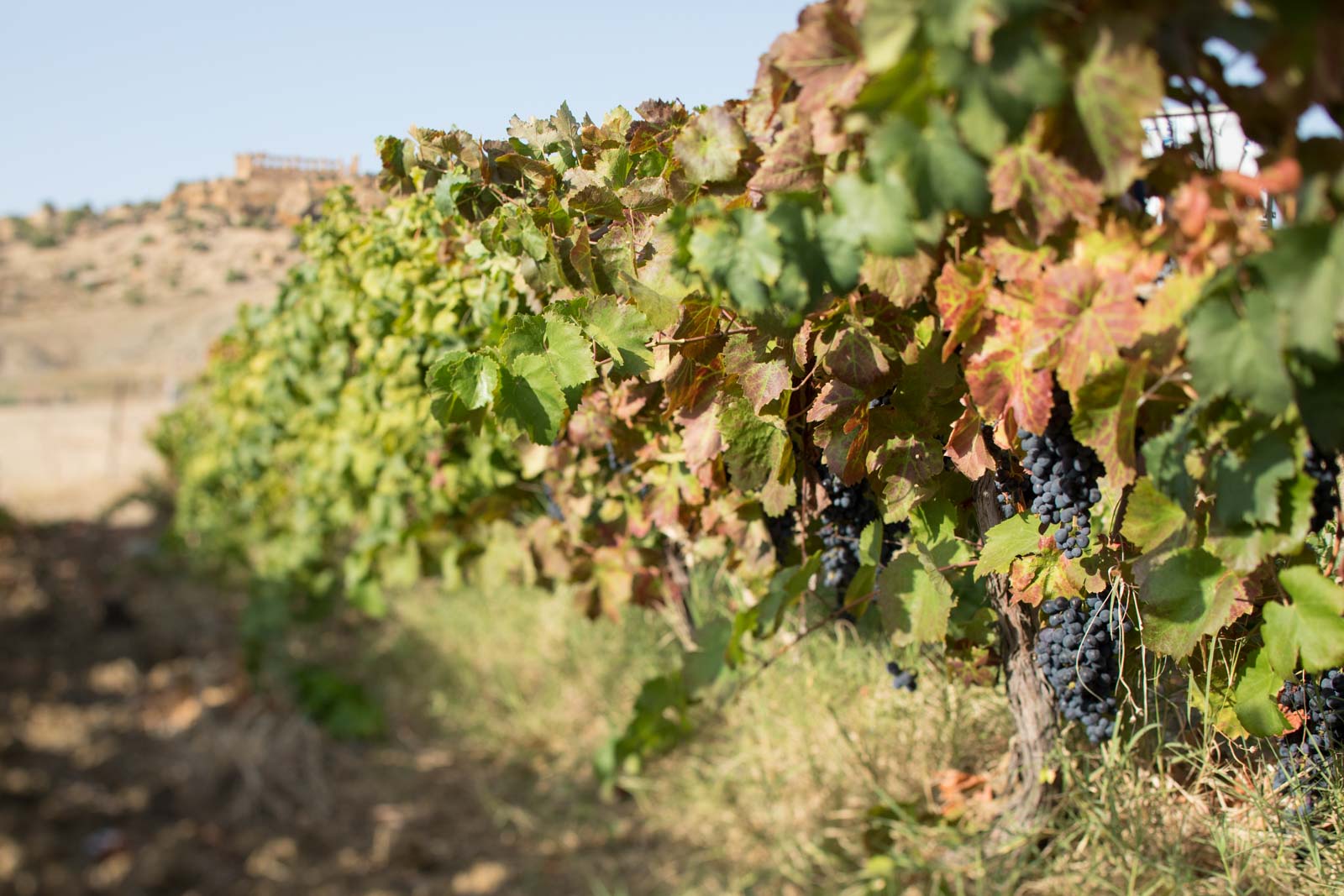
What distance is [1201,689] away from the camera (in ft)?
5.13

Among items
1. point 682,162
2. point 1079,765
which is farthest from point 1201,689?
point 682,162

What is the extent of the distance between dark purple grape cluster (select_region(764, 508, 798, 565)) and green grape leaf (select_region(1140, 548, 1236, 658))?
89 cm

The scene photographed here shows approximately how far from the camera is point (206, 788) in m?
4.70

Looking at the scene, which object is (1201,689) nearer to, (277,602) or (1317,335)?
(1317,335)

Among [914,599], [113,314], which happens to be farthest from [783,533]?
[113,314]

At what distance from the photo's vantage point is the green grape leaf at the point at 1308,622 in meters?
1.22

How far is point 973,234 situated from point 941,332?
0.26 metres

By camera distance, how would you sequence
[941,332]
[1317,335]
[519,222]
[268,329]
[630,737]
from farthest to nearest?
1. [268,329]
2. [630,737]
3. [519,222]
4. [941,332]
5. [1317,335]

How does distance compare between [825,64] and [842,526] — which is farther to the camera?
[842,526]

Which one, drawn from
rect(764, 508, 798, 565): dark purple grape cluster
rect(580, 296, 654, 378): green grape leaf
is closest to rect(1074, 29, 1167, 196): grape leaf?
rect(580, 296, 654, 378): green grape leaf

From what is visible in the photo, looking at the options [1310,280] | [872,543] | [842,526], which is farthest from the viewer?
[842,526]

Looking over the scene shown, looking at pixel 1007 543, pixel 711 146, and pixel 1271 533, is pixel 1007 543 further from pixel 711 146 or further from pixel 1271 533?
pixel 711 146

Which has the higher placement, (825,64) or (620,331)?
(825,64)

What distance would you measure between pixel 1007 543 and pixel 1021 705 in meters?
0.46
